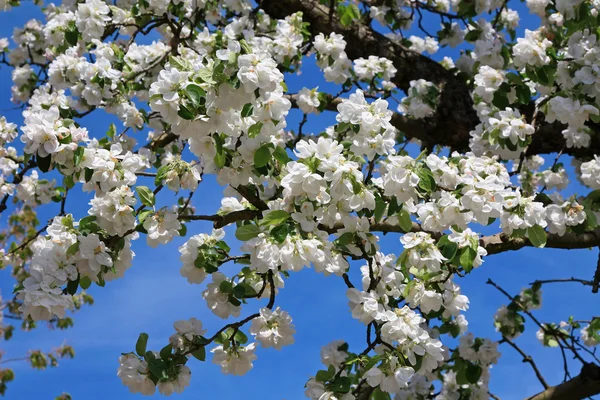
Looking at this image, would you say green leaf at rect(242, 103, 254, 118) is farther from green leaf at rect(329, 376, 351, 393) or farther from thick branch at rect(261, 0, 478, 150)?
thick branch at rect(261, 0, 478, 150)

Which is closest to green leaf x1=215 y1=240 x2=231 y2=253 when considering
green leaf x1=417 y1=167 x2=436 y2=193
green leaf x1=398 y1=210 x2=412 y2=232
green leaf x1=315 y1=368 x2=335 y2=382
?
green leaf x1=315 y1=368 x2=335 y2=382

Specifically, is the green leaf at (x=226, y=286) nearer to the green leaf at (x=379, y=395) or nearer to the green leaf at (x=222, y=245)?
the green leaf at (x=222, y=245)

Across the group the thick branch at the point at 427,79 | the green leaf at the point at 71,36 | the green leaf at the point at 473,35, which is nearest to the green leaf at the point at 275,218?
the green leaf at the point at 71,36

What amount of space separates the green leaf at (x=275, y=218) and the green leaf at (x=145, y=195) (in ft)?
1.59

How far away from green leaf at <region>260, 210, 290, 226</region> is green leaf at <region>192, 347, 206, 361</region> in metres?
0.60

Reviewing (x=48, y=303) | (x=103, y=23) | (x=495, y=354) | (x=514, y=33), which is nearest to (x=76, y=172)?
(x=48, y=303)

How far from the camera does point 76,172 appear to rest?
244 centimetres

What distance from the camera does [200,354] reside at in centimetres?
244

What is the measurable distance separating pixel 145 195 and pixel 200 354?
0.63m

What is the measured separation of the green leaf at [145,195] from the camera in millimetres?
2381

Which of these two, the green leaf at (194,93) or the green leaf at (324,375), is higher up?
the green leaf at (194,93)

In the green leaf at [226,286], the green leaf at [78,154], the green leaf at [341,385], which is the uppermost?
the green leaf at [78,154]

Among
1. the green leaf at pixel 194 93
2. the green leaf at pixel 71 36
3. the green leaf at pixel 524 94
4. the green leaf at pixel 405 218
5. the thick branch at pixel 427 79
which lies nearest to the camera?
the green leaf at pixel 194 93

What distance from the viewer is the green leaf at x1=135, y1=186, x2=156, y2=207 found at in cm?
238
